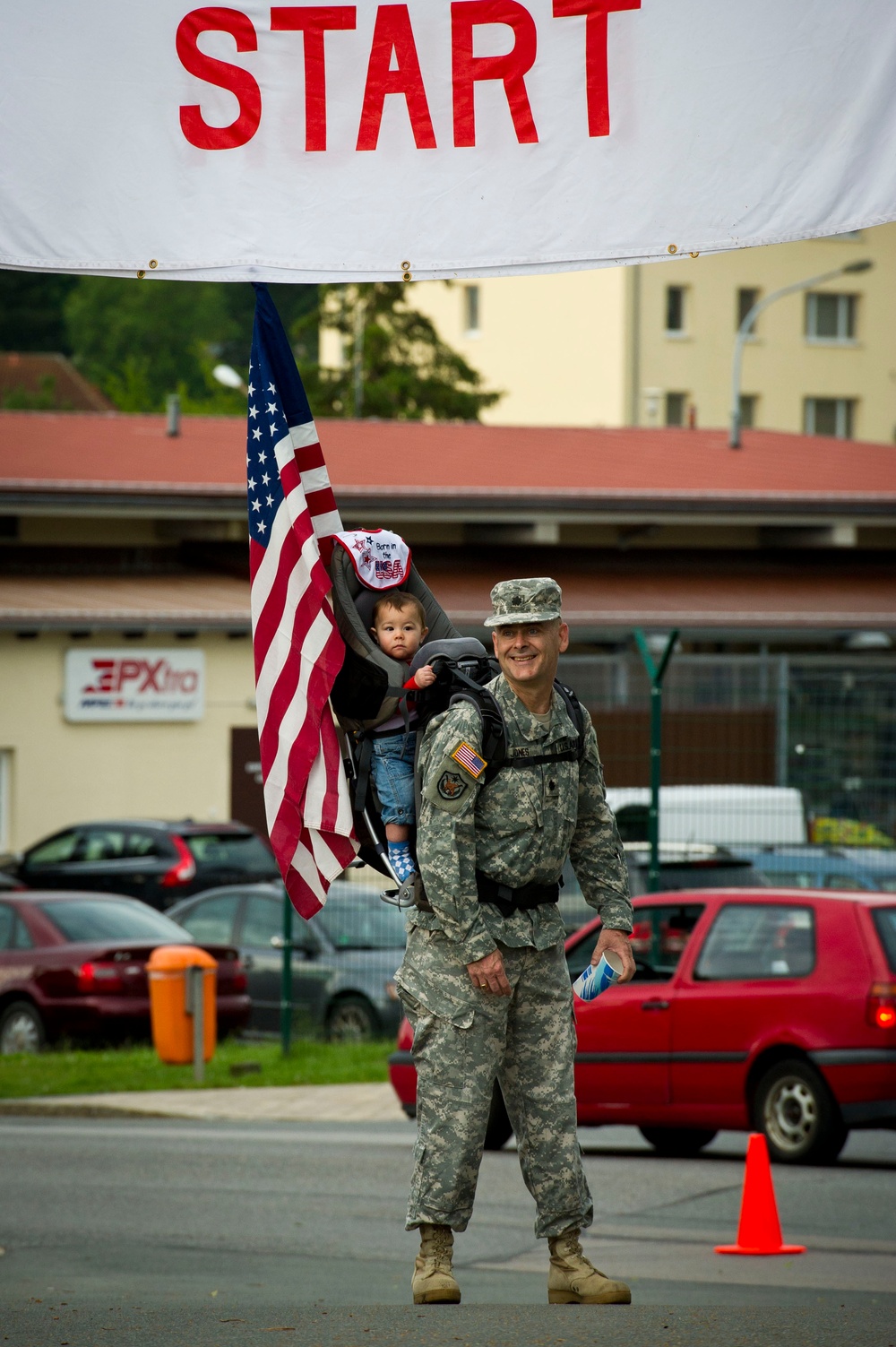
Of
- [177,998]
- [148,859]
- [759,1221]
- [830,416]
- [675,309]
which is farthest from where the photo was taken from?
[830,416]

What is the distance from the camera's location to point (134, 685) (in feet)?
98.5

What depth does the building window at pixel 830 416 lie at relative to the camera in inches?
2463

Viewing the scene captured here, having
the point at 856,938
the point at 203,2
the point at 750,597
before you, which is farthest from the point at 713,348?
the point at 203,2

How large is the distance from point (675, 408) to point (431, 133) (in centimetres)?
5552

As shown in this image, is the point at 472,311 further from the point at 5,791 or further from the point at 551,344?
the point at 5,791

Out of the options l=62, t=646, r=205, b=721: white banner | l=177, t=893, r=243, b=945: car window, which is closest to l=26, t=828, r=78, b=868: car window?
l=62, t=646, r=205, b=721: white banner

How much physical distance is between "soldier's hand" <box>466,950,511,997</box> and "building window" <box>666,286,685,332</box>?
5536 cm

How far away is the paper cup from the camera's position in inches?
248

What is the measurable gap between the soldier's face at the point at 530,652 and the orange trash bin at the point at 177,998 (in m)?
11.1

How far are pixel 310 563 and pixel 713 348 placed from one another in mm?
55558

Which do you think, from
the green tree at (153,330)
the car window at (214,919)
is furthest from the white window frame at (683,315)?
the car window at (214,919)

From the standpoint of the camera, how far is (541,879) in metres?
6.23

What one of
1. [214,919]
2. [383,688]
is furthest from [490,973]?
[214,919]

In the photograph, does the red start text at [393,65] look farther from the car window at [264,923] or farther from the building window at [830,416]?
the building window at [830,416]
